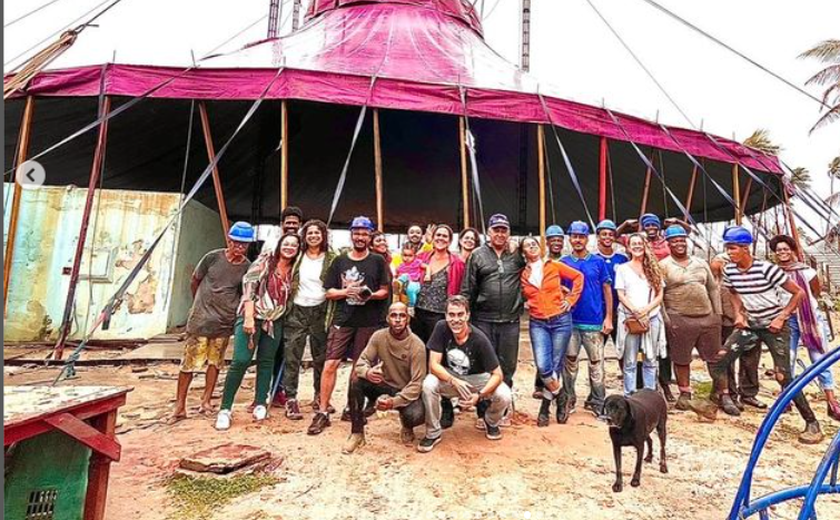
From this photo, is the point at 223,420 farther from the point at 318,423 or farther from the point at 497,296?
the point at 497,296

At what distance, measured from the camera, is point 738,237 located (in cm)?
341

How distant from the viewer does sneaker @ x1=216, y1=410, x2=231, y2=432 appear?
3.04m

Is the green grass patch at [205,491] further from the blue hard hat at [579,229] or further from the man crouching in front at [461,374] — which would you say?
the blue hard hat at [579,229]

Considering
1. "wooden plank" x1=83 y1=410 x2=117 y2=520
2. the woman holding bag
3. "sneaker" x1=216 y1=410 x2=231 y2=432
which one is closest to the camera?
"wooden plank" x1=83 y1=410 x2=117 y2=520

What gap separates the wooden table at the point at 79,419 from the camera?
5.05 feet

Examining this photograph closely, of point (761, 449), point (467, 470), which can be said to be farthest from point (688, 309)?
point (761, 449)

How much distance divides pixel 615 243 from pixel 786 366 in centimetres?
150

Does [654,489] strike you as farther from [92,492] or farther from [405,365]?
[92,492]

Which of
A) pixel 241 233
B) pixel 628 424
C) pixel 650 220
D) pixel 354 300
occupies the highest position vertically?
pixel 650 220

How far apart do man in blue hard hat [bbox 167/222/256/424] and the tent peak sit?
681 cm

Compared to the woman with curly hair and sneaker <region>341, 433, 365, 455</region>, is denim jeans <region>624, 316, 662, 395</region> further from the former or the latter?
sneaker <region>341, 433, 365, 455</region>

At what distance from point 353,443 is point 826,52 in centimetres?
2280

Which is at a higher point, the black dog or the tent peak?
the tent peak

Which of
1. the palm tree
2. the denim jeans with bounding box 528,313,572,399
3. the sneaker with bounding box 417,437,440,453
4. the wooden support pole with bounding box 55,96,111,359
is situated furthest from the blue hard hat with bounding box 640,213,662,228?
the palm tree
